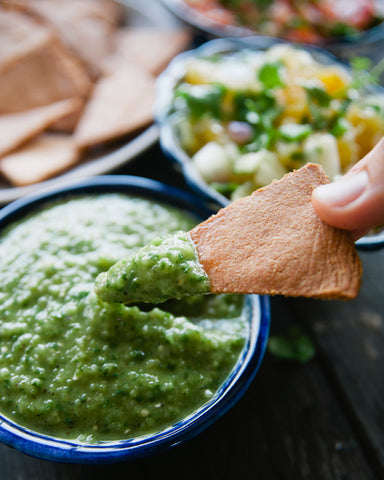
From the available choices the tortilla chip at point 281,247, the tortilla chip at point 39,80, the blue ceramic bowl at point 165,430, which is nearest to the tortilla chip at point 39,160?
the tortilla chip at point 39,80

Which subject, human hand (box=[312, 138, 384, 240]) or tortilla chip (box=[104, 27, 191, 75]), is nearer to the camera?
human hand (box=[312, 138, 384, 240])

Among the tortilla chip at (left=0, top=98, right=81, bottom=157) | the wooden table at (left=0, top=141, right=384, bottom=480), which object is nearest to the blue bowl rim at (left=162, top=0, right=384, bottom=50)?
the tortilla chip at (left=0, top=98, right=81, bottom=157)

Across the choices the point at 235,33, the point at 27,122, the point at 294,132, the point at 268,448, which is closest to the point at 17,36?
the point at 27,122

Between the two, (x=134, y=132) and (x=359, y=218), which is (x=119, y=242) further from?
(x=134, y=132)

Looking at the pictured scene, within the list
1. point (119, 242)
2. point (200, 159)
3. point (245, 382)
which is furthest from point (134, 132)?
point (245, 382)

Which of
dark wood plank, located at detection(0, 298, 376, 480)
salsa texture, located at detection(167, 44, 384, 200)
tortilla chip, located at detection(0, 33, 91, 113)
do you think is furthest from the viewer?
tortilla chip, located at detection(0, 33, 91, 113)

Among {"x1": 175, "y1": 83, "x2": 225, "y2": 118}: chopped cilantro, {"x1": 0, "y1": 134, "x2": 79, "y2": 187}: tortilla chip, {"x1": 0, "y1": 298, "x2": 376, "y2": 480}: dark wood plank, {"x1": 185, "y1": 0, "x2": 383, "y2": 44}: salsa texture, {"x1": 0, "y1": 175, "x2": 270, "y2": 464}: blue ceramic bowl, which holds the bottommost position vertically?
{"x1": 0, "y1": 298, "x2": 376, "y2": 480}: dark wood plank

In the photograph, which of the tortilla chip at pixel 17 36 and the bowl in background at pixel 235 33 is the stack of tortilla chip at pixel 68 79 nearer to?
the tortilla chip at pixel 17 36

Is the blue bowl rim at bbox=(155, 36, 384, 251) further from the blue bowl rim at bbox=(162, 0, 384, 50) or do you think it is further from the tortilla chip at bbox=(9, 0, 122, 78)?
the tortilla chip at bbox=(9, 0, 122, 78)
